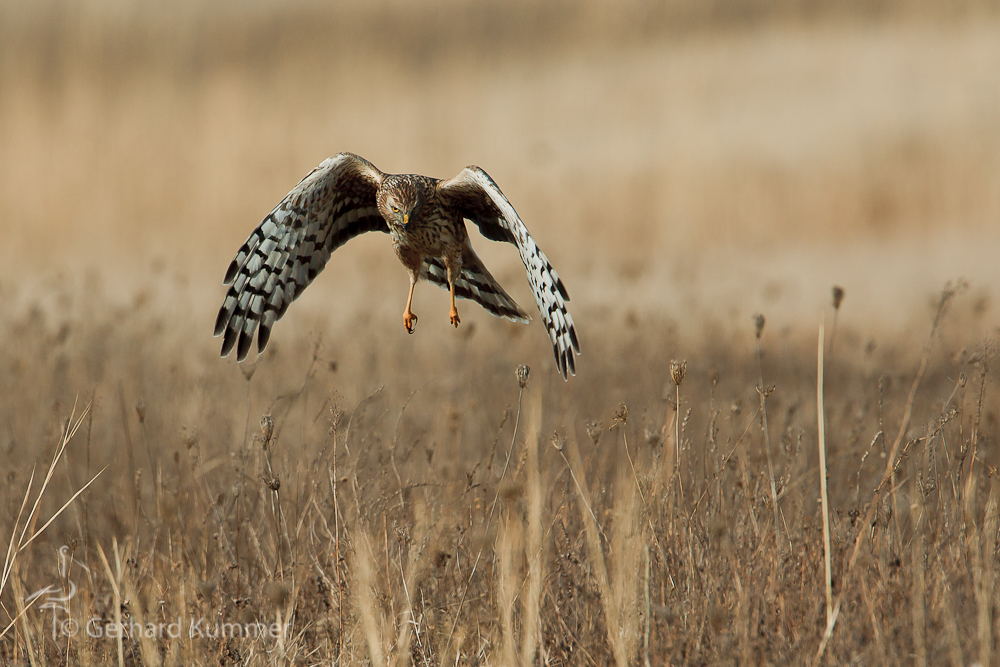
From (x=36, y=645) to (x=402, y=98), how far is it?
39.7 ft

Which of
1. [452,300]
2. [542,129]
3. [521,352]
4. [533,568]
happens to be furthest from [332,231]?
[542,129]

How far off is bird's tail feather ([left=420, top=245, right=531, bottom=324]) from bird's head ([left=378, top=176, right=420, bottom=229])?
0.39 m

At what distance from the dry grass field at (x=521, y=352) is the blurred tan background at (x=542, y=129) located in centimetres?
6

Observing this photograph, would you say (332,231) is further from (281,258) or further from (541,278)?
(541,278)

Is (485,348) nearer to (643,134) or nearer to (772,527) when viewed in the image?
(772,527)

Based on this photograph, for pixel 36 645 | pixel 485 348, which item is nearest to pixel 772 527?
pixel 36 645

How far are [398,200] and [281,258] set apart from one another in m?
0.53

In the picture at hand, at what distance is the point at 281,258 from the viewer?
11.8ft

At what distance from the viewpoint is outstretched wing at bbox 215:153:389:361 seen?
3494 mm

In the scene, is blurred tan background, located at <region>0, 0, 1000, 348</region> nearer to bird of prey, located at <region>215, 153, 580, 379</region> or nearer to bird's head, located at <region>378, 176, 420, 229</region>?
bird of prey, located at <region>215, 153, 580, 379</region>

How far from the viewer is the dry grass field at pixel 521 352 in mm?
2623

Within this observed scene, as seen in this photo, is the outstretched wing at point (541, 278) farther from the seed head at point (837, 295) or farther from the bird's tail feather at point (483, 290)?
the seed head at point (837, 295)

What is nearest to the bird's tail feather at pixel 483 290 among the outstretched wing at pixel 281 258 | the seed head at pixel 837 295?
the outstretched wing at pixel 281 258

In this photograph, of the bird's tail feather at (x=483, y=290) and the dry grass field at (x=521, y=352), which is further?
the bird's tail feather at (x=483, y=290)
